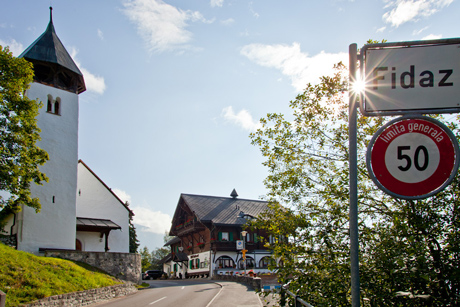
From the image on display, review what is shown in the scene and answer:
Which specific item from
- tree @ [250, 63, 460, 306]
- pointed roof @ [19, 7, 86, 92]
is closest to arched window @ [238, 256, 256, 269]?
pointed roof @ [19, 7, 86, 92]

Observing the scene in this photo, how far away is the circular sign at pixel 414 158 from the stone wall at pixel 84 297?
16.2 meters

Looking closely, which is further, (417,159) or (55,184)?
(55,184)

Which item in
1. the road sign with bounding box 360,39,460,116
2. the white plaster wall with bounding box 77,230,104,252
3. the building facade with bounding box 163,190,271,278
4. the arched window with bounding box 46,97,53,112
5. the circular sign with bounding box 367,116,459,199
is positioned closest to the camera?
the circular sign with bounding box 367,116,459,199

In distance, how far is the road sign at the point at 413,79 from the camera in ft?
9.47

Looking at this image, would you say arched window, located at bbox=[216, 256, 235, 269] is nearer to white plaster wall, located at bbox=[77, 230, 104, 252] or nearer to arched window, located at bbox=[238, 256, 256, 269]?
arched window, located at bbox=[238, 256, 256, 269]

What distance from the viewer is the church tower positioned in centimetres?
2831

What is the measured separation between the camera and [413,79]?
9.61 feet

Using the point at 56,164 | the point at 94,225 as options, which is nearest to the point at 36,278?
the point at 56,164

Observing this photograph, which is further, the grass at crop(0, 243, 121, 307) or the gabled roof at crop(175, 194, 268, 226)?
the gabled roof at crop(175, 194, 268, 226)

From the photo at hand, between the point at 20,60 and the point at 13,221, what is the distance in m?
14.2

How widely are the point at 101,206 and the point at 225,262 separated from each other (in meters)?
17.8

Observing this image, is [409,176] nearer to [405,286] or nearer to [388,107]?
[388,107]

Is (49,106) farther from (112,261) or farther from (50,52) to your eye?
(112,261)

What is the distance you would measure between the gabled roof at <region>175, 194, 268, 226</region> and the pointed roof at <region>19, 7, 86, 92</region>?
78.8 feet
